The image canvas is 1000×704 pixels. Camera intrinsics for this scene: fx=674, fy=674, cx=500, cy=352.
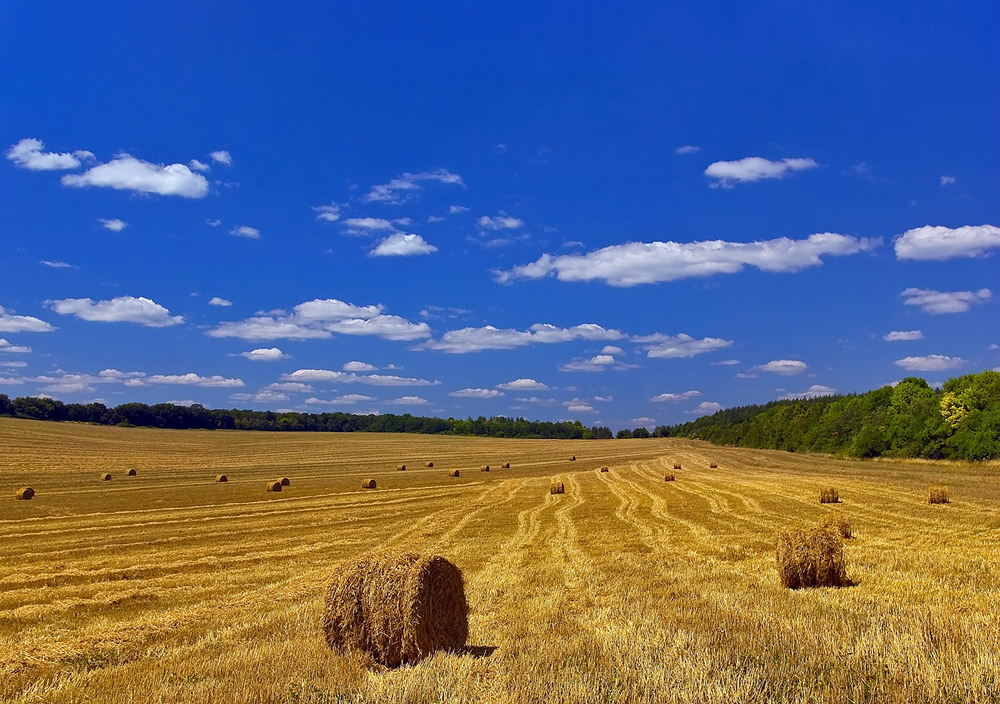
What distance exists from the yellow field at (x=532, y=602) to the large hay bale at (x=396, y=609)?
0.30 m

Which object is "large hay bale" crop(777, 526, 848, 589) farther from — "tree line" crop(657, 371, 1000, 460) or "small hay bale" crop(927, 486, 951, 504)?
"tree line" crop(657, 371, 1000, 460)

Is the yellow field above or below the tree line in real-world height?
below

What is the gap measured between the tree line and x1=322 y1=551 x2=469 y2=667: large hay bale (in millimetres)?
57854

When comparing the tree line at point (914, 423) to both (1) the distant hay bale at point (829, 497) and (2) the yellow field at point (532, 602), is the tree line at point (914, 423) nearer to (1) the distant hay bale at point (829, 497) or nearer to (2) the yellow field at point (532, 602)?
(2) the yellow field at point (532, 602)

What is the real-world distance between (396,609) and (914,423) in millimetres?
70520

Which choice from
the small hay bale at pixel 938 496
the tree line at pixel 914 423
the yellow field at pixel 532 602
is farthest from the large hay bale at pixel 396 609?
the tree line at pixel 914 423

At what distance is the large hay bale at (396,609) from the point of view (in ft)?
26.4

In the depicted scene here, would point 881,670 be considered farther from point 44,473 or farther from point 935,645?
point 44,473

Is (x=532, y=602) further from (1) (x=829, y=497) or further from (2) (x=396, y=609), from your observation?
(1) (x=829, y=497)

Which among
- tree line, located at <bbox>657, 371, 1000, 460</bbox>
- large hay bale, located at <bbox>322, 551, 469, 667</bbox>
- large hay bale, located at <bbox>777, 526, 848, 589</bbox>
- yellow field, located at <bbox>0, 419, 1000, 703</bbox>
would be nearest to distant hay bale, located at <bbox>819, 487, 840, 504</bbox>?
yellow field, located at <bbox>0, 419, 1000, 703</bbox>

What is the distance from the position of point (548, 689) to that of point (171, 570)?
36.7ft

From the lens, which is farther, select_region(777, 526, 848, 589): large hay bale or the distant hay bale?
the distant hay bale

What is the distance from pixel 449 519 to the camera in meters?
23.5

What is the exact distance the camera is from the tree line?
55.2 metres
